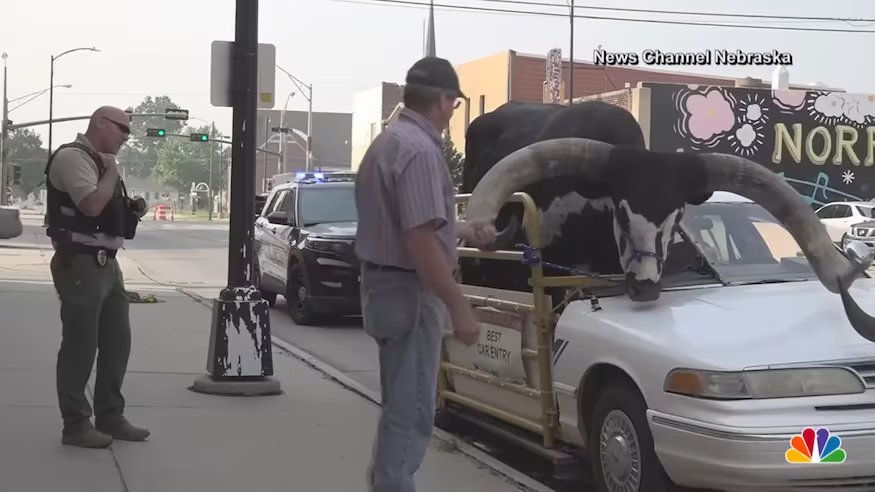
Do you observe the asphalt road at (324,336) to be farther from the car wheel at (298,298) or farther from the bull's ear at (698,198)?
the bull's ear at (698,198)

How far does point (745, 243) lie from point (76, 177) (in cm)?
386

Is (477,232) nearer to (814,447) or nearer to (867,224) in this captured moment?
(814,447)

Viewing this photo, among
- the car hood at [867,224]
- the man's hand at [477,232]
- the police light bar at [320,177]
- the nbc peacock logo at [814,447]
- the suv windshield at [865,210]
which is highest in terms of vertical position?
the suv windshield at [865,210]

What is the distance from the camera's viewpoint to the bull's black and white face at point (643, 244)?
523cm

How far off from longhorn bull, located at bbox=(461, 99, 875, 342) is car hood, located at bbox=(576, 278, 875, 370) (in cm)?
13

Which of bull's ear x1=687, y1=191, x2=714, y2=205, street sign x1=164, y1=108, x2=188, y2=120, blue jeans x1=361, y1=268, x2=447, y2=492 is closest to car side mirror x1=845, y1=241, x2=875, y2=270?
bull's ear x1=687, y1=191, x2=714, y2=205

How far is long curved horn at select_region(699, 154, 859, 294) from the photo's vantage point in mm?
5516

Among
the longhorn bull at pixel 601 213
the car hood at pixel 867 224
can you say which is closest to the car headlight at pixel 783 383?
the longhorn bull at pixel 601 213

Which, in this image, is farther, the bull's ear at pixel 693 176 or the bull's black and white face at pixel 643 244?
the bull's ear at pixel 693 176

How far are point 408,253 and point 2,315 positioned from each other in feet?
33.6

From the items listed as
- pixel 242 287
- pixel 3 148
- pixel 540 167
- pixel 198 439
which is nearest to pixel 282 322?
pixel 242 287

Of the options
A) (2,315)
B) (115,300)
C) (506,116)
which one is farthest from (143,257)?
(115,300)

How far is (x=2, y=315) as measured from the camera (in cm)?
1238

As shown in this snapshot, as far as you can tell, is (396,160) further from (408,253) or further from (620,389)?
(620,389)
